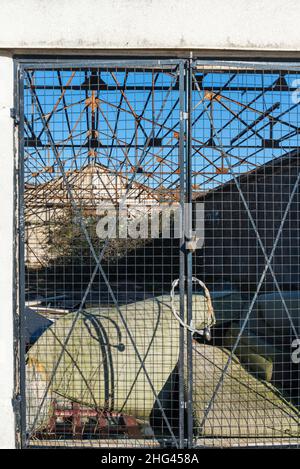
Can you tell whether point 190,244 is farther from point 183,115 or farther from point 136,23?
point 136,23

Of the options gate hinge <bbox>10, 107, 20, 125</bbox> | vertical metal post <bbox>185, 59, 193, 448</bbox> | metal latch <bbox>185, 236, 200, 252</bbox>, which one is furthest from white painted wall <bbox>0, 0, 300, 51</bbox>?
metal latch <bbox>185, 236, 200, 252</bbox>

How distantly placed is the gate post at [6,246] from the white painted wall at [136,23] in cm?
40

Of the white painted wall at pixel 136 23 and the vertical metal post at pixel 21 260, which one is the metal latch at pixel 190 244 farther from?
the white painted wall at pixel 136 23

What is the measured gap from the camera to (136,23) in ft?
11.9

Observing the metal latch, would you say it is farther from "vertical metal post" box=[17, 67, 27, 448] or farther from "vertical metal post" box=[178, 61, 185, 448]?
"vertical metal post" box=[17, 67, 27, 448]

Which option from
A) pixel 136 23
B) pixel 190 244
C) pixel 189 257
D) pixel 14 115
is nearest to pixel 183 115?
pixel 136 23

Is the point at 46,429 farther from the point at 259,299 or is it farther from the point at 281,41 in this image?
the point at 281,41

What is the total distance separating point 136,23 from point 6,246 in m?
2.39

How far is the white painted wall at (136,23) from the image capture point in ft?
11.9

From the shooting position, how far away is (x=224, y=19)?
3623 millimetres

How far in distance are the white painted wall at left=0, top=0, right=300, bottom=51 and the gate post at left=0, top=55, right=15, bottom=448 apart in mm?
398
